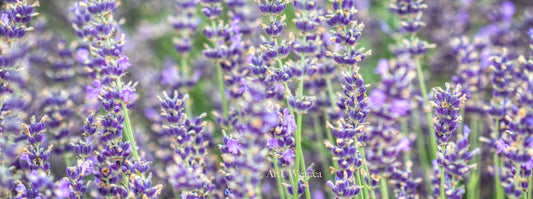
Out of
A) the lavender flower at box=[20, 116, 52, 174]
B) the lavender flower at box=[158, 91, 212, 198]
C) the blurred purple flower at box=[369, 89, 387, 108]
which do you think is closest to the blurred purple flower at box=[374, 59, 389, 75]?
the blurred purple flower at box=[369, 89, 387, 108]

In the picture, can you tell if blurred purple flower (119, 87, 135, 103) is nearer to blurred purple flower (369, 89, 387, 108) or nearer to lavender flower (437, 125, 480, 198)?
blurred purple flower (369, 89, 387, 108)

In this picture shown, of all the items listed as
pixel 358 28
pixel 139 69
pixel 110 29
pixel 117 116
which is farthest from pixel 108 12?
pixel 139 69

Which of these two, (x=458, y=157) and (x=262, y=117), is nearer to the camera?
(x=262, y=117)

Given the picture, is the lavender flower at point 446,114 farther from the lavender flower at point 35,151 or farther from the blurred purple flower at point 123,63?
the lavender flower at point 35,151

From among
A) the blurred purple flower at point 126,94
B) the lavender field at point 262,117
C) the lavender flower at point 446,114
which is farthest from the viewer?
the blurred purple flower at point 126,94

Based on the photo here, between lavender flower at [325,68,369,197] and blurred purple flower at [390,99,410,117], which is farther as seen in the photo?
lavender flower at [325,68,369,197]

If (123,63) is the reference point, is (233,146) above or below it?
below

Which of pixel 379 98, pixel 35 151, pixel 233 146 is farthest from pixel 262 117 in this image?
pixel 35 151

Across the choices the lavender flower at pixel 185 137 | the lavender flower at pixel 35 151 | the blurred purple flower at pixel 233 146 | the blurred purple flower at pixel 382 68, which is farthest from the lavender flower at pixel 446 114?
the lavender flower at pixel 35 151

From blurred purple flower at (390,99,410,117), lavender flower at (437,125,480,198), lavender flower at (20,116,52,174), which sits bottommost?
lavender flower at (437,125,480,198)

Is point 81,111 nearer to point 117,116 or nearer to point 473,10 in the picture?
point 117,116

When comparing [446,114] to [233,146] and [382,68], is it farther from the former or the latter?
[233,146]
